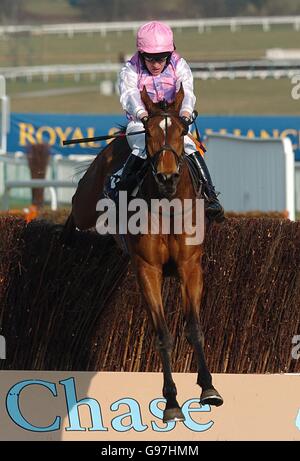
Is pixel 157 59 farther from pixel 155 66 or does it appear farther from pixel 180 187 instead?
pixel 180 187

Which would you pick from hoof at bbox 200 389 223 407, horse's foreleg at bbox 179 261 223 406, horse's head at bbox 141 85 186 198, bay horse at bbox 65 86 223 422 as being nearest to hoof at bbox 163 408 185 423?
bay horse at bbox 65 86 223 422

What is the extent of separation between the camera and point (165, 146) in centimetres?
681

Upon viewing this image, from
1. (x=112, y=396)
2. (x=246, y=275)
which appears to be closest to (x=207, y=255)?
(x=246, y=275)

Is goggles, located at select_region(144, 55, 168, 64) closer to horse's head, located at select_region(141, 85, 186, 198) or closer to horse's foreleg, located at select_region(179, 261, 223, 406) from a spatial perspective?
horse's head, located at select_region(141, 85, 186, 198)

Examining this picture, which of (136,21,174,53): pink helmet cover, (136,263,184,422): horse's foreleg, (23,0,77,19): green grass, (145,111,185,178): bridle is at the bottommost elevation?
(136,263,184,422): horse's foreleg

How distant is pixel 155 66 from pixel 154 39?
0.20 m

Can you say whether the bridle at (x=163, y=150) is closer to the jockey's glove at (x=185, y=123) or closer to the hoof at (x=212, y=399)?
the jockey's glove at (x=185, y=123)

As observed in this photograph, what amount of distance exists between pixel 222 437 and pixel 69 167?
566 inches

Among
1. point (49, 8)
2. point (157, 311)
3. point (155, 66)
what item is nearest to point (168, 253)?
point (157, 311)

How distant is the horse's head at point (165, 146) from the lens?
22.2 ft

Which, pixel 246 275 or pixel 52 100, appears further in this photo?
pixel 52 100

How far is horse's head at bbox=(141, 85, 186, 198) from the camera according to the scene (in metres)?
6.78

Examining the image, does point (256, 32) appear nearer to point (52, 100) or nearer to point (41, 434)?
point (52, 100)

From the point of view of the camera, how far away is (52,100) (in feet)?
119
